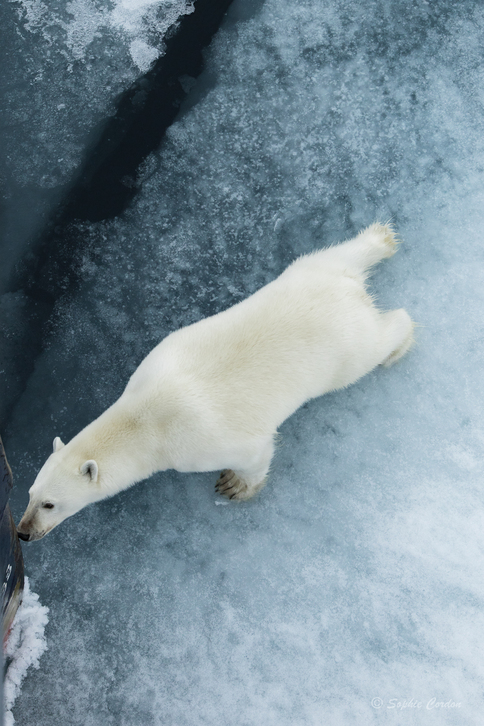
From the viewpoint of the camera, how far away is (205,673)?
2086 mm

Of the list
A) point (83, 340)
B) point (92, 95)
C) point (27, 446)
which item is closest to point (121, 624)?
point (27, 446)

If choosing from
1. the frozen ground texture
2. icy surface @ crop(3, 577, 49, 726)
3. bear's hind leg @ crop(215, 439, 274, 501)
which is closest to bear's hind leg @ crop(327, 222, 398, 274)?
the frozen ground texture

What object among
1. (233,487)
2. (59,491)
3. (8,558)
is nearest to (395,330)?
(233,487)

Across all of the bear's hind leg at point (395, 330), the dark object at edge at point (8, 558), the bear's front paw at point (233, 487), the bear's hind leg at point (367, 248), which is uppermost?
the dark object at edge at point (8, 558)

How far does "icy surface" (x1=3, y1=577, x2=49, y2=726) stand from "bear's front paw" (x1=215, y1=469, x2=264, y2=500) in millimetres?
815

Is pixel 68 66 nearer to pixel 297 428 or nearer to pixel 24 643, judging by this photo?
pixel 297 428

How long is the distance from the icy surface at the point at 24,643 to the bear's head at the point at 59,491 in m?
0.57

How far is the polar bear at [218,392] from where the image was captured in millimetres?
1683

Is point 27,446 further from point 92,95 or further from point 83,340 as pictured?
point 92,95

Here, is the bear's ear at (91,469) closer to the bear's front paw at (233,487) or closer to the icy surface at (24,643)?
the bear's front paw at (233,487)

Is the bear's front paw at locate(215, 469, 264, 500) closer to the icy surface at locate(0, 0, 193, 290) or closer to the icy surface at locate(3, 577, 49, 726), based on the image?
the icy surface at locate(3, 577, 49, 726)

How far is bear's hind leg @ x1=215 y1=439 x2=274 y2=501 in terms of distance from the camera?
6.44ft

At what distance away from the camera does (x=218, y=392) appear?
66.5 inches

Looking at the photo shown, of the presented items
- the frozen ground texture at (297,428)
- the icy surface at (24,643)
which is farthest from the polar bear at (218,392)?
the icy surface at (24,643)
